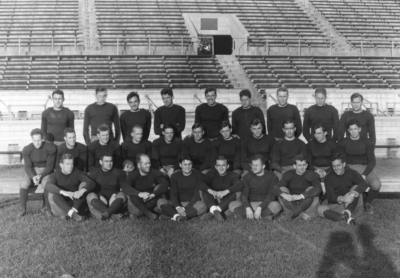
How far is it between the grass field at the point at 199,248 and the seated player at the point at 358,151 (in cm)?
81

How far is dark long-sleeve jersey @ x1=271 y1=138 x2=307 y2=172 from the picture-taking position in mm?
7602

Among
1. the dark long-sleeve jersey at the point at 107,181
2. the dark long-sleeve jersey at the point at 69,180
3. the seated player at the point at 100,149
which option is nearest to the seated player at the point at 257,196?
the dark long-sleeve jersey at the point at 107,181

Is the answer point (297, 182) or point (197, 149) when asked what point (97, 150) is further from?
point (297, 182)

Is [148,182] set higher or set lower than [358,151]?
lower

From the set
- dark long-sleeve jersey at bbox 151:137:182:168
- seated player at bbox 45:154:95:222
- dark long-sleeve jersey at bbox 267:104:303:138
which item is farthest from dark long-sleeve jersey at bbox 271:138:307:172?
seated player at bbox 45:154:95:222

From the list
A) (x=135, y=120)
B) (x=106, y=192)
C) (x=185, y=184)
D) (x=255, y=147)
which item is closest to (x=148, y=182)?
(x=185, y=184)

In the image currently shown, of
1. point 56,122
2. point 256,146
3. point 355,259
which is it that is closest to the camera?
point 355,259

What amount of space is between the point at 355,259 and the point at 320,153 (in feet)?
9.02

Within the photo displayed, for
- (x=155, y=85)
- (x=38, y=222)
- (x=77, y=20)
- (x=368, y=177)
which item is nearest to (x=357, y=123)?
(x=368, y=177)

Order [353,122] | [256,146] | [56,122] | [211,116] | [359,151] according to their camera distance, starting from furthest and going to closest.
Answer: [211,116] → [56,122] → [256,146] → [359,151] → [353,122]

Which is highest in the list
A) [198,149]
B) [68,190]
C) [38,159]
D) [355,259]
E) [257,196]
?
[198,149]

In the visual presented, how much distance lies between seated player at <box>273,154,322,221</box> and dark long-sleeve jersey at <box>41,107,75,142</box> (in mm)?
3784

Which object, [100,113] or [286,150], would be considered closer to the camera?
[286,150]

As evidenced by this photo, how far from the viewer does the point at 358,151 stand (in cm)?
757
